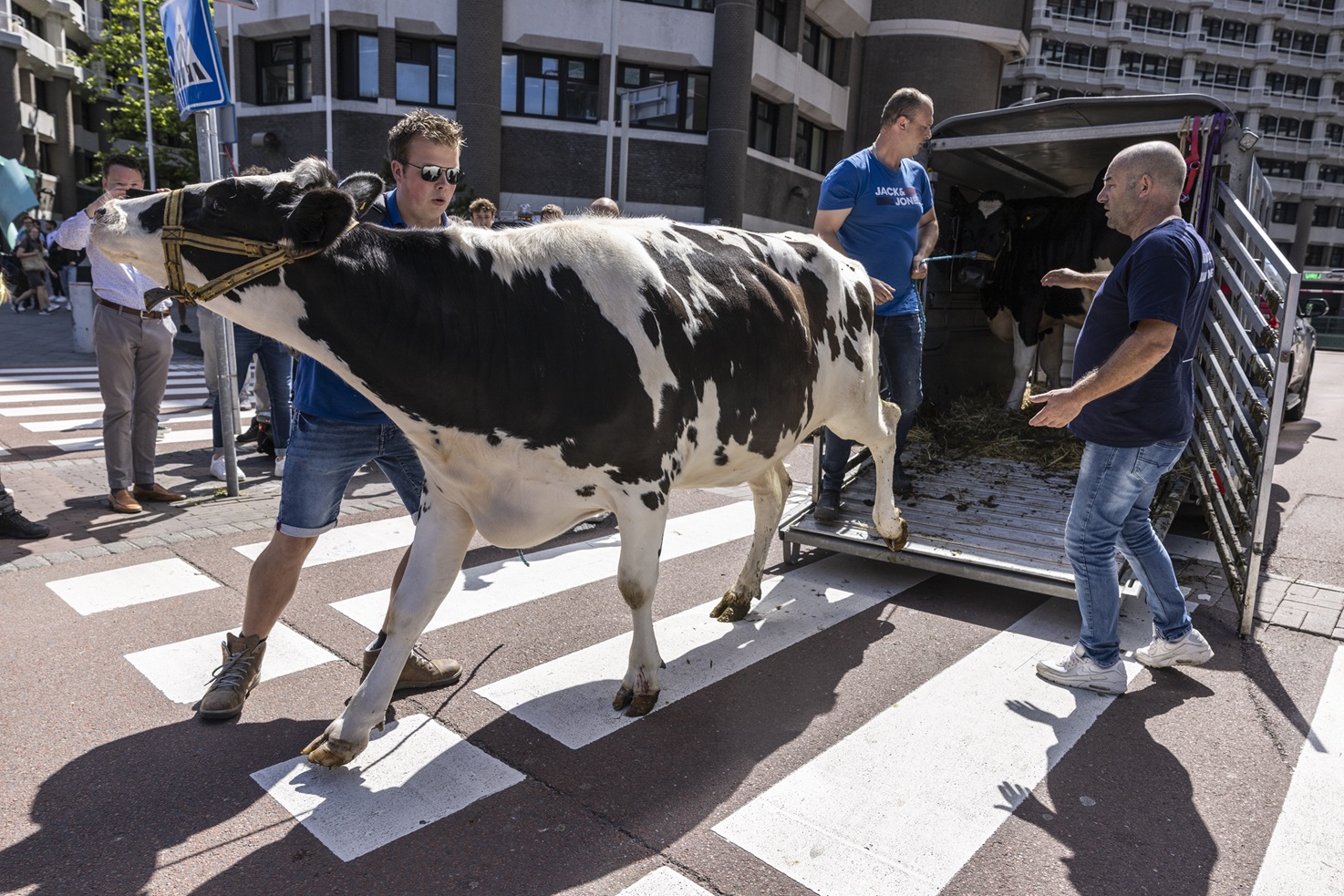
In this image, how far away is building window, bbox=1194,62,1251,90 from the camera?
63.4 meters

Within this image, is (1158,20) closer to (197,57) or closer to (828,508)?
(828,508)

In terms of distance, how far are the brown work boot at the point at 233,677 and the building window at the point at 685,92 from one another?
25.6 m

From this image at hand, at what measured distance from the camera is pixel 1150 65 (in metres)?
62.2

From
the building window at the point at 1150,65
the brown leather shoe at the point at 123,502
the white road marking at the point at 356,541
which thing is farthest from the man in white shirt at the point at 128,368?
the building window at the point at 1150,65

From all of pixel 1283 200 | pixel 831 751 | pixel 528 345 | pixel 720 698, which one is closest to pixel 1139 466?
pixel 831 751

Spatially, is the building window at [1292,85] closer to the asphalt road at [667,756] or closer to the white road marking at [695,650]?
the asphalt road at [667,756]

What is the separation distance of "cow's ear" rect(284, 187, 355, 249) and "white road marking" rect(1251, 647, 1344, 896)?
3.44 metres

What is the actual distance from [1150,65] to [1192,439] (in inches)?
2764

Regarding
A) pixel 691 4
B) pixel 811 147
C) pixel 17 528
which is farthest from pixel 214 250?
pixel 811 147

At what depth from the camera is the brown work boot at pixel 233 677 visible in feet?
11.4

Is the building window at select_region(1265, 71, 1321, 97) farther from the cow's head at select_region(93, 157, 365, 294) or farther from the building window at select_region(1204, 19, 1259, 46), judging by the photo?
the cow's head at select_region(93, 157, 365, 294)

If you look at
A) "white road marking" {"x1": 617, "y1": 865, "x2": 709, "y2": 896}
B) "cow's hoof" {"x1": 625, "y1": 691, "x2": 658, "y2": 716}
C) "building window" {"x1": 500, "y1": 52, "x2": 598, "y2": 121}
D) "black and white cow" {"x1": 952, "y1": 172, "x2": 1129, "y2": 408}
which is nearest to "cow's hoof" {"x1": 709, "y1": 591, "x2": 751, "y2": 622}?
"cow's hoof" {"x1": 625, "y1": 691, "x2": 658, "y2": 716}

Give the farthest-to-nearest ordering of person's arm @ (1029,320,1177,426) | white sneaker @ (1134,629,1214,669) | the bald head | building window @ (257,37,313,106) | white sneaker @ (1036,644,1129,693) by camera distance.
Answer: building window @ (257,37,313,106)
white sneaker @ (1134,629,1214,669)
white sneaker @ (1036,644,1129,693)
the bald head
person's arm @ (1029,320,1177,426)

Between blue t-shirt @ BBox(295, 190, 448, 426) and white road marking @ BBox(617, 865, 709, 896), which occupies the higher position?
blue t-shirt @ BBox(295, 190, 448, 426)
